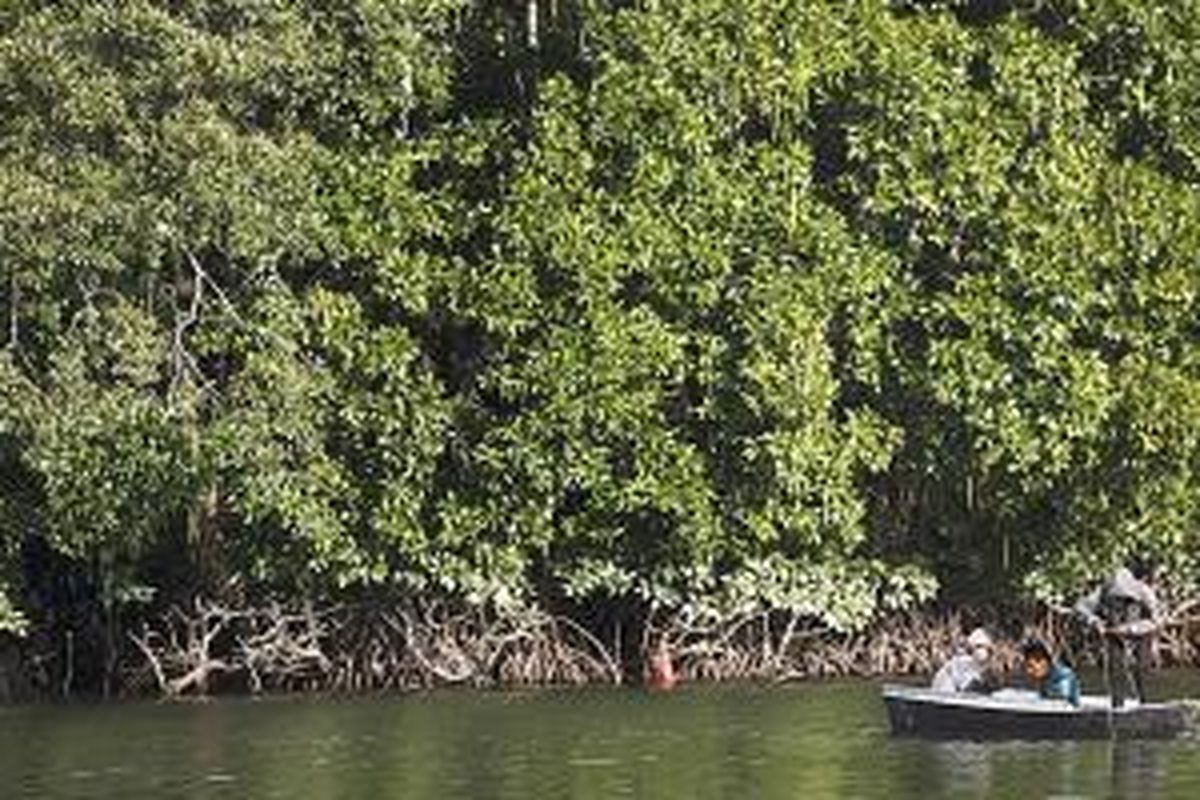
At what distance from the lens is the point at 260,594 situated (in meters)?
37.7

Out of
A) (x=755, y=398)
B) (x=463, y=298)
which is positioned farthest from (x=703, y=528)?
(x=463, y=298)

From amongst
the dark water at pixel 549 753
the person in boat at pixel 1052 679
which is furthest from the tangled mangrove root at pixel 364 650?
the person in boat at pixel 1052 679

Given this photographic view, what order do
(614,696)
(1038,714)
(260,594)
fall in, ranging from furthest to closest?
(260,594), (614,696), (1038,714)

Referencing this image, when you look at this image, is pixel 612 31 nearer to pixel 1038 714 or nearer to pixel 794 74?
pixel 794 74

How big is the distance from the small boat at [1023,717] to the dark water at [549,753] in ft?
1.08

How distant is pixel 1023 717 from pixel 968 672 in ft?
5.02

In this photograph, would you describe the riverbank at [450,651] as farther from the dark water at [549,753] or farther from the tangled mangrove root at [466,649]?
the dark water at [549,753]

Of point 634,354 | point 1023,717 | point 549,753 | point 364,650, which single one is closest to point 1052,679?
point 1023,717

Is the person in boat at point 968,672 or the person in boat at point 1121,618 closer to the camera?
the person in boat at point 968,672

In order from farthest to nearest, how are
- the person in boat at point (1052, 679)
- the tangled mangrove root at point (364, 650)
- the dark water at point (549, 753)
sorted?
the tangled mangrove root at point (364, 650) < the person in boat at point (1052, 679) < the dark water at point (549, 753)

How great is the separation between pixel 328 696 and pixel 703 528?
521 cm

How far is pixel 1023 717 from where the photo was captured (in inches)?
1134

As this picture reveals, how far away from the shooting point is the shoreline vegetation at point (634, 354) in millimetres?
36031

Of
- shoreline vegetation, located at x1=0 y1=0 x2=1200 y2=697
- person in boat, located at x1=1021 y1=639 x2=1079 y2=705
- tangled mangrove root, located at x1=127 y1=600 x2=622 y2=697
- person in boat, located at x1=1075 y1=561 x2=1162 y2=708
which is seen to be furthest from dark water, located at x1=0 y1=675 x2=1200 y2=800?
person in boat, located at x1=1075 y1=561 x2=1162 y2=708
